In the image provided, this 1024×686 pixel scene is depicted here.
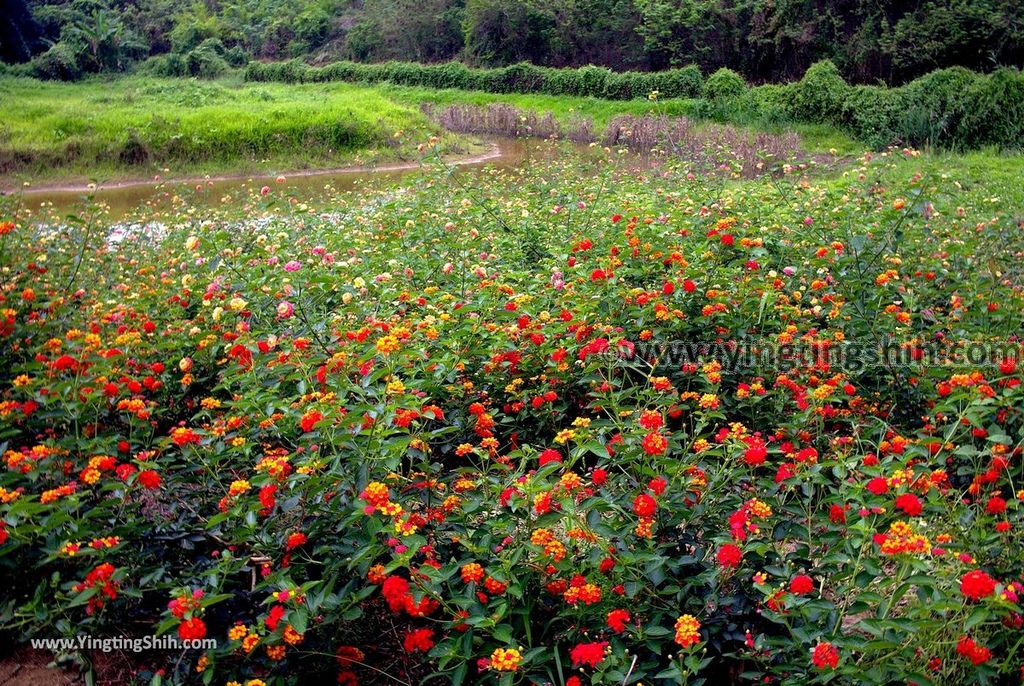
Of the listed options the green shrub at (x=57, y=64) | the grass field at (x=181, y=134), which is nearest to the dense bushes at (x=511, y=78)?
the grass field at (x=181, y=134)

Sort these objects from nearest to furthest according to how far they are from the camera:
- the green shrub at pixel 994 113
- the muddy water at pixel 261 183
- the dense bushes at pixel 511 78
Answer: the muddy water at pixel 261 183 < the green shrub at pixel 994 113 < the dense bushes at pixel 511 78

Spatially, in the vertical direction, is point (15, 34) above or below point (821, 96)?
above

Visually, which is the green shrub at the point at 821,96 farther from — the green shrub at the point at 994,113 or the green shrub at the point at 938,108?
the green shrub at the point at 994,113

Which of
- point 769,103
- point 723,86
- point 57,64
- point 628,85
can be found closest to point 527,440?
point 769,103

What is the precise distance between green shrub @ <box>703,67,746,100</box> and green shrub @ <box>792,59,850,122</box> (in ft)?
7.86

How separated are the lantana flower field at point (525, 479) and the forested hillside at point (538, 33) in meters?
17.6

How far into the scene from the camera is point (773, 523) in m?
1.62

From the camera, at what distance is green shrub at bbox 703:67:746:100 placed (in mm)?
17938

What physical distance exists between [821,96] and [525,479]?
15705mm

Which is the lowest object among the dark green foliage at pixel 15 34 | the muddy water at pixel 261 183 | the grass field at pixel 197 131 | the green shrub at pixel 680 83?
the muddy water at pixel 261 183

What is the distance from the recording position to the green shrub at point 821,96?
48.0 ft

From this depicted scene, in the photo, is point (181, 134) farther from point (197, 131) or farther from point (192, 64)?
point (192, 64)

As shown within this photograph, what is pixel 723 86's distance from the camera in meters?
18.1

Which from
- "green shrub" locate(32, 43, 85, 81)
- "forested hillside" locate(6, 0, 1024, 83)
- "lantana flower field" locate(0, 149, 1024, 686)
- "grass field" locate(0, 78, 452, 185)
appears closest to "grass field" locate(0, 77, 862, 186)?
"grass field" locate(0, 78, 452, 185)
